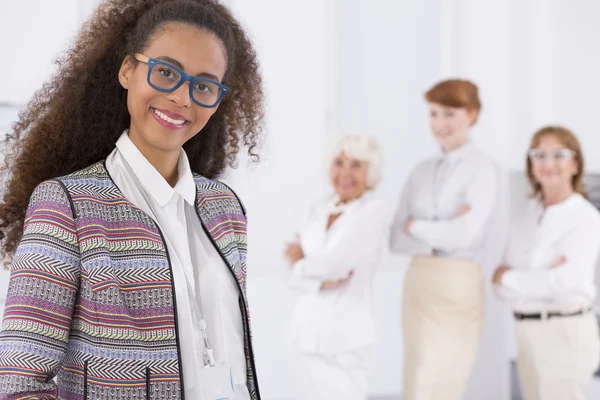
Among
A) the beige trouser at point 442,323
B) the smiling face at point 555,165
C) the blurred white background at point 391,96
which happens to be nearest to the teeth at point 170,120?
the beige trouser at point 442,323

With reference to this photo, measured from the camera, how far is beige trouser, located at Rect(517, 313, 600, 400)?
4.08m

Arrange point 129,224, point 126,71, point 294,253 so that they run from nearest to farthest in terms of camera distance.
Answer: point 129,224, point 126,71, point 294,253

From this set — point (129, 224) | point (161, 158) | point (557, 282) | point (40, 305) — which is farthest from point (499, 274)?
point (40, 305)

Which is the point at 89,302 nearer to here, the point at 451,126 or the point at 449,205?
the point at 449,205

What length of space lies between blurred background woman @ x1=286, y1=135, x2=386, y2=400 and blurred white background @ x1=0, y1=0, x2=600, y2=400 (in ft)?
3.91

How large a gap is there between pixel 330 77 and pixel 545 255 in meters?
2.24

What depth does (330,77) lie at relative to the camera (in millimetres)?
5781

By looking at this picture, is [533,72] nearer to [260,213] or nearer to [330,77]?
[330,77]

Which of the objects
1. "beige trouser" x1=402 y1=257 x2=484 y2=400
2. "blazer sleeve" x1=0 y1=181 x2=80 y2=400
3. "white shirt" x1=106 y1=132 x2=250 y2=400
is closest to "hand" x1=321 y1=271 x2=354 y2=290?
"beige trouser" x1=402 y1=257 x2=484 y2=400

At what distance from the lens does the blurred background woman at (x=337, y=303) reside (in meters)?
3.95

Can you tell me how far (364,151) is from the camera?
4.32 metres

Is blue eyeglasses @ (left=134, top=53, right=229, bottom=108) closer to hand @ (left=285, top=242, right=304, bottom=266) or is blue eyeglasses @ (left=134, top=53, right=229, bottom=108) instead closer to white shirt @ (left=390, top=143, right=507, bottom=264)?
hand @ (left=285, top=242, right=304, bottom=266)

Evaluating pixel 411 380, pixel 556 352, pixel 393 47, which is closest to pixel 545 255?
pixel 556 352

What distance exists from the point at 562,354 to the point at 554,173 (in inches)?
37.7
